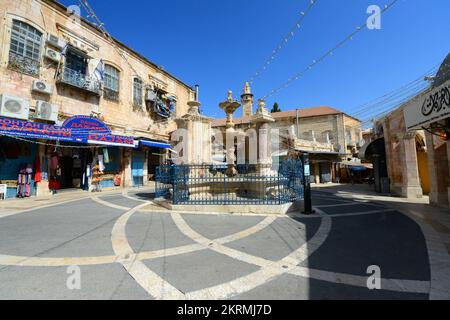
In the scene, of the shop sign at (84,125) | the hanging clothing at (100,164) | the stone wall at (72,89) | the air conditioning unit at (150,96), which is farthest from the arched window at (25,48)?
the air conditioning unit at (150,96)

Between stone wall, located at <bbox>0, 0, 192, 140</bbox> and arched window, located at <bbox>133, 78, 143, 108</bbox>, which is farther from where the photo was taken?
arched window, located at <bbox>133, 78, 143, 108</bbox>

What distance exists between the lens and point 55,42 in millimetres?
12062

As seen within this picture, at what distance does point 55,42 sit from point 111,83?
413 cm

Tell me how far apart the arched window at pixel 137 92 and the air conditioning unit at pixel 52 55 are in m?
6.07

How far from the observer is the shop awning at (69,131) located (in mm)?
9422

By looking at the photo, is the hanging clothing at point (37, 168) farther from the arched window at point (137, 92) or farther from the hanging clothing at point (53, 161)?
the arched window at point (137, 92)

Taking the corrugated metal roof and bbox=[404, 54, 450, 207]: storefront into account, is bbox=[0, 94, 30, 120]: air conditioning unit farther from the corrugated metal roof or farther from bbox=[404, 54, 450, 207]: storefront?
the corrugated metal roof

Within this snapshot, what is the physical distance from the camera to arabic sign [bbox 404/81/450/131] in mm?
5492

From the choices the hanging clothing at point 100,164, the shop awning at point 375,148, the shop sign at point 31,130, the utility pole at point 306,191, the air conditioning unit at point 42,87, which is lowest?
the utility pole at point 306,191

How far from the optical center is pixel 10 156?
1056 cm

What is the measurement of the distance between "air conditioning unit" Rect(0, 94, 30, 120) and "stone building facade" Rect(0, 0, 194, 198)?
19.9 inches

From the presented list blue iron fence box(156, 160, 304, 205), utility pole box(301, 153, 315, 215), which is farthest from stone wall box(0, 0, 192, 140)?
utility pole box(301, 153, 315, 215)
